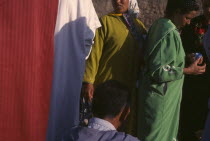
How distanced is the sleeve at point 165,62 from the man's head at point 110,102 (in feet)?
4.38

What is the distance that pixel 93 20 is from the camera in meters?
3.76

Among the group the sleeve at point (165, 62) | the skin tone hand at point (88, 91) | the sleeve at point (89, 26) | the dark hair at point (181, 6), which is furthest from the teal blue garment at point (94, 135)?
the dark hair at point (181, 6)

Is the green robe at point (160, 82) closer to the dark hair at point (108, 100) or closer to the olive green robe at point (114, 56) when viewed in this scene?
the olive green robe at point (114, 56)

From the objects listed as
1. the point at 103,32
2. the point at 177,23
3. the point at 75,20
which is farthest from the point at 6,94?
the point at 177,23

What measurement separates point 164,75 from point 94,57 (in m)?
0.62

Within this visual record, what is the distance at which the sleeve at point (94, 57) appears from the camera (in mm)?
4223

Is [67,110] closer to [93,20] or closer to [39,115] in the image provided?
[39,115]

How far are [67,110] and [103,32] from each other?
86 centimetres

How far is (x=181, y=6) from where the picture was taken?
168 inches

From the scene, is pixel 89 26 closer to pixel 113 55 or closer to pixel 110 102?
pixel 113 55

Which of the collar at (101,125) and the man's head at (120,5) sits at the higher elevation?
the man's head at (120,5)

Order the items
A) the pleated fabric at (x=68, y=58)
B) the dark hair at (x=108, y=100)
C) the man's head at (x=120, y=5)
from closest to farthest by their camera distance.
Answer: the dark hair at (x=108, y=100), the pleated fabric at (x=68, y=58), the man's head at (x=120, y=5)

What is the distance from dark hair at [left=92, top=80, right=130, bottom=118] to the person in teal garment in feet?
4.45

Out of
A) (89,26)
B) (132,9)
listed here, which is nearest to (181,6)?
(132,9)
